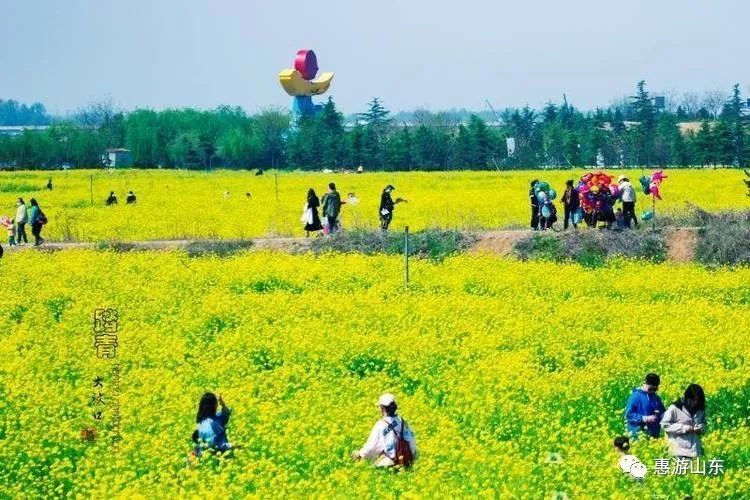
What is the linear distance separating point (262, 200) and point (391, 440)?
126 ft

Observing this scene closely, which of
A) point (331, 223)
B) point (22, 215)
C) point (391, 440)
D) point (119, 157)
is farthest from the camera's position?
point (119, 157)

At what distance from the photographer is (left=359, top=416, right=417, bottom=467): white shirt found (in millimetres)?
11398

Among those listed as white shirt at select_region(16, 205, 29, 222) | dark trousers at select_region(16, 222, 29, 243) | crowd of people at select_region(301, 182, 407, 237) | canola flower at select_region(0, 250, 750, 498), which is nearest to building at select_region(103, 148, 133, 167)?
dark trousers at select_region(16, 222, 29, 243)

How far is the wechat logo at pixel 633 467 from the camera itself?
430 inches

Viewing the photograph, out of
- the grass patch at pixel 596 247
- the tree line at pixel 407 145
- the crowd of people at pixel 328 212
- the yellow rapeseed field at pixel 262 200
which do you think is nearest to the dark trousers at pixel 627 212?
the grass patch at pixel 596 247

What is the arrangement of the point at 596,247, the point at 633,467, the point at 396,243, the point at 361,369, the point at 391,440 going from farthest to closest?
the point at 396,243 → the point at 596,247 → the point at 361,369 → the point at 391,440 → the point at 633,467

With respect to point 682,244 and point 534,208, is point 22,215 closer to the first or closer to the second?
point 534,208

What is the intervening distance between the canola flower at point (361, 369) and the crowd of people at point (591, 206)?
2.24m

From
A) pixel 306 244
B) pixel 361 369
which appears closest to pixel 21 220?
pixel 306 244

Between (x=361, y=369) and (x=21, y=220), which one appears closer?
(x=361, y=369)

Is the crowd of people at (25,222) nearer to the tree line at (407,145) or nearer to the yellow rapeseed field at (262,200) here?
the yellow rapeseed field at (262,200)

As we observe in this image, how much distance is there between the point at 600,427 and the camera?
13.2 metres

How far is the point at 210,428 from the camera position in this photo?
1198 centimetres

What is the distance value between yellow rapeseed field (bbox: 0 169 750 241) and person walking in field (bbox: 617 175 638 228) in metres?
4.35
